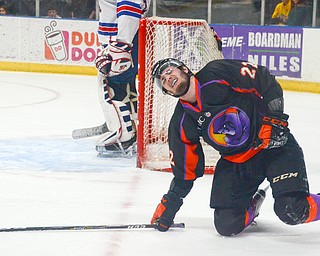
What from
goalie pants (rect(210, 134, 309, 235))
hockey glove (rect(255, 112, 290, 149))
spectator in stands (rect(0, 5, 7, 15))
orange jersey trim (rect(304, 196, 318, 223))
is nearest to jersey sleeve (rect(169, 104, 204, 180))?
goalie pants (rect(210, 134, 309, 235))

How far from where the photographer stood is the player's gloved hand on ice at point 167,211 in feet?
10.3

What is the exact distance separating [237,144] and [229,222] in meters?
0.29

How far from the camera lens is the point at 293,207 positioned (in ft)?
10.0

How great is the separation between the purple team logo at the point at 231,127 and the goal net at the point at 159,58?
1410mm

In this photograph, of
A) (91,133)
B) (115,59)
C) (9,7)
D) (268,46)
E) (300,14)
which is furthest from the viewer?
(9,7)

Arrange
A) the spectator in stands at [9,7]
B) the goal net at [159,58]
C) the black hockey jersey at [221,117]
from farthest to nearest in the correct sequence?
the spectator in stands at [9,7], the goal net at [159,58], the black hockey jersey at [221,117]

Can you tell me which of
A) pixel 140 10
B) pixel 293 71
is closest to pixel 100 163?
pixel 140 10

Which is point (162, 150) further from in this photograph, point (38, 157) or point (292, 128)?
point (292, 128)

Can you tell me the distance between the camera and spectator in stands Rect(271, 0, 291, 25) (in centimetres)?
944

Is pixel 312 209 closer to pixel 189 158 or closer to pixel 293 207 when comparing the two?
pixel 293 207

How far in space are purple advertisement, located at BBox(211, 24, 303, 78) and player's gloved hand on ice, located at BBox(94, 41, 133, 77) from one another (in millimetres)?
4017

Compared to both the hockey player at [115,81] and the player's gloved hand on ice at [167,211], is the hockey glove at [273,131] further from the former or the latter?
the hockey player at [115,81]

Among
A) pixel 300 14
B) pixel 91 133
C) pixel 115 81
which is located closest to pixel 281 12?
pixel 300 14

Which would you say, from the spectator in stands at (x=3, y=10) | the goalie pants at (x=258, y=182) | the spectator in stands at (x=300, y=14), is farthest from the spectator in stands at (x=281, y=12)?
the goalie pants at (x=258, y=182)
